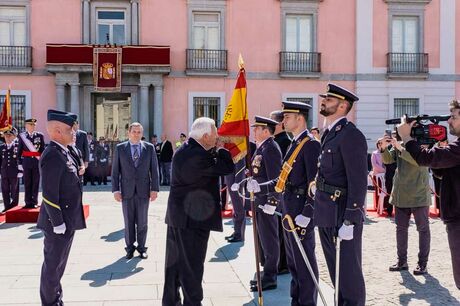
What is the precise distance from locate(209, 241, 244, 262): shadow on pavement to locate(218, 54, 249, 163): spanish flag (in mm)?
2792

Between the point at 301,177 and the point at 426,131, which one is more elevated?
the point at 426,131

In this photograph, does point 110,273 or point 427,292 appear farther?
point 110,273

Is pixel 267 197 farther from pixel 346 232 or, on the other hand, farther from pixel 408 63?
pixel 408 63

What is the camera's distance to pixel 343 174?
477cm

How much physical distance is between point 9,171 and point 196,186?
8.88 meters

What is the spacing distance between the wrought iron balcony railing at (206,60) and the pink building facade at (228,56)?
0.04m

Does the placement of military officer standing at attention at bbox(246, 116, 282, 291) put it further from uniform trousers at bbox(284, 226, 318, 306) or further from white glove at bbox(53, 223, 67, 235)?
white glove at bbox(53, 223, 67, 235)

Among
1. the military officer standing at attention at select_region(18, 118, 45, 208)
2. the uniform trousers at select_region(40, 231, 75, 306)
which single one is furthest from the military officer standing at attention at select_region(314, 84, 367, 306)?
the military officer standing at attention at select_region(18, 118, 45, 208)

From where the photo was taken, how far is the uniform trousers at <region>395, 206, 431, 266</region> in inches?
281

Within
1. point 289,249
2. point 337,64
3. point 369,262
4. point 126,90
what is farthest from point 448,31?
point 289,249

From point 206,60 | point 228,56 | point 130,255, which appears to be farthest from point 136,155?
point 228,56

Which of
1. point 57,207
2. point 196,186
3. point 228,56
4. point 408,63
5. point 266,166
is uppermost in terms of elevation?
point 228,56

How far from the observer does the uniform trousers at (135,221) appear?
8023 millimetres

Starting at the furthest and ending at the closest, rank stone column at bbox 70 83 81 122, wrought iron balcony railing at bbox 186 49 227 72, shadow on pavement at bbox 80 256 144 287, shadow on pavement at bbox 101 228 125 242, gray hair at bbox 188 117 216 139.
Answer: wrought iron balcony railing at bbox 186 49 227 72
stone column at bbox 70 83 81 122
shadow on pavement at bbox 101 228 125 242
shadow on pavement at bbox 80 256 144 287
gray hair at bbox 188 117 216 139
